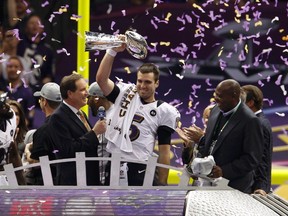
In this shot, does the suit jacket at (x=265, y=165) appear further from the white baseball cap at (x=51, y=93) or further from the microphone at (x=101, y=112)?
the white baseball cap at (x=51, y=93)

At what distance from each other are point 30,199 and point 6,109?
350cm

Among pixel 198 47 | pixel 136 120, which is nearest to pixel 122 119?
pixel 136 120

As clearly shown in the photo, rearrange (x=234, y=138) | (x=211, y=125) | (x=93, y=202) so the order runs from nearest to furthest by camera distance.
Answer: (x=93, y=202) < (x=234, y=138) < (x=211, y=125)

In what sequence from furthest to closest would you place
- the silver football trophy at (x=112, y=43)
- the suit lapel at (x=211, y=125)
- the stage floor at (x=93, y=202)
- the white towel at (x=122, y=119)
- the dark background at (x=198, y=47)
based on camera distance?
1. the dark background at (x=198, y=47)
2. the white towel at (x=122, y=119)
3. the suit lapel at (x=211, y=125)
4. the silver football trophy at (x=112, y=43)
5. the stage floor at (x=93, y=202)

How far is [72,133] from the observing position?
6.16m

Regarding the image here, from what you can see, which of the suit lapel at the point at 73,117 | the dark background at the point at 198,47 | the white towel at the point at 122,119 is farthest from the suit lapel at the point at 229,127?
the dark background at the point at 198,47

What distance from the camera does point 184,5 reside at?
27.8ft

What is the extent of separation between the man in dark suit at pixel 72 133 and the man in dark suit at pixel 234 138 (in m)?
0.73

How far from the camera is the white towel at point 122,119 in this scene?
6125mm

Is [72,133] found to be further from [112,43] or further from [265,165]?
[265,165]

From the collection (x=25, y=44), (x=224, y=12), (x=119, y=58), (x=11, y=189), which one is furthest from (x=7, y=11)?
(x=11, y=189)

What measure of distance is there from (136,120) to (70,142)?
0.47 m

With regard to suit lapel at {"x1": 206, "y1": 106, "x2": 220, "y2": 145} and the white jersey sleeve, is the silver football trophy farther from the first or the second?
the white jersey sleeve

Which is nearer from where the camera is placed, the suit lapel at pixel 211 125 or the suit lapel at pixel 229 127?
the suit lapel at pixel 229 127
